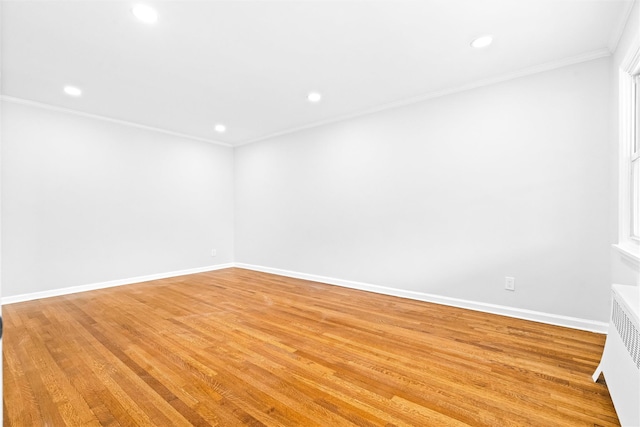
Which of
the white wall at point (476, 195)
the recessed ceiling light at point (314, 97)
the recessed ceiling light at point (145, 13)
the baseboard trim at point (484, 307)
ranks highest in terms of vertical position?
the recessed ceiling light at point (145, 13)

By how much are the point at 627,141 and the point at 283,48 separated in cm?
295

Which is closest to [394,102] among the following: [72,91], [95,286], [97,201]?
[72,91]

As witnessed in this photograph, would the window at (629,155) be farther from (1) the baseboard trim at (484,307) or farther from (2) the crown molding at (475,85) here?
(1) the baseboard trim at (484,307)

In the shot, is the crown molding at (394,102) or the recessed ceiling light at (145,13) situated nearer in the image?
the recessed ceiling light at (145,13)

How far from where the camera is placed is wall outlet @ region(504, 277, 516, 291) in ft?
10.8

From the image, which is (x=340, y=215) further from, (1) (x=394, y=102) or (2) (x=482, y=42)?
(2) (x=482, y=42)

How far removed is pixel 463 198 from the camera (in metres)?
3.62

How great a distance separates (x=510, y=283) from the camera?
330 centimetres

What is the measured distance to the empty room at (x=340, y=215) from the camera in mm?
2072

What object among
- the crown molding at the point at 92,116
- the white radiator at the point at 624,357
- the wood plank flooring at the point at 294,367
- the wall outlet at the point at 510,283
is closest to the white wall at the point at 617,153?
the white radiator at the point at 624,357

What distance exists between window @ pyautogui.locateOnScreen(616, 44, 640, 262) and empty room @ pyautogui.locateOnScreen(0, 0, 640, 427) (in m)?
0.02

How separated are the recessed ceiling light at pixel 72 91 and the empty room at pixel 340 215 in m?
0.03

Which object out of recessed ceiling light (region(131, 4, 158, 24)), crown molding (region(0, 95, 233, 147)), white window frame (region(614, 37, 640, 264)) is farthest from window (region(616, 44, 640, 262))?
crown molding (region(0, 95, 233, 147))

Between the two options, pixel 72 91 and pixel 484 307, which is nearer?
pixel 484 307
